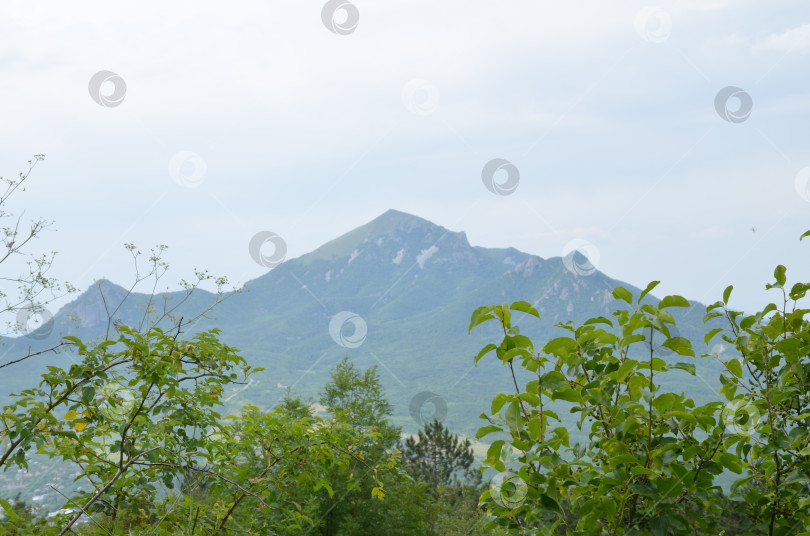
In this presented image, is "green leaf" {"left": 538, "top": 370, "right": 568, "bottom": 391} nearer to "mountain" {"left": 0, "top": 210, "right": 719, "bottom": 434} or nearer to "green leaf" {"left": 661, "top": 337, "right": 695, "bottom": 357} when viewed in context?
"green leaf" {"left": 661, "top": 337, "right": 695, "bottom": 357}

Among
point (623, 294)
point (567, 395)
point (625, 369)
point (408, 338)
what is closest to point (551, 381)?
point (567, 395)

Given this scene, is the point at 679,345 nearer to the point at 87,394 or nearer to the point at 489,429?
the point at 489,429

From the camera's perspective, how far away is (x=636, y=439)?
64.6 inches

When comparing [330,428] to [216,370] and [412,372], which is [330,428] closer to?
[216,370]

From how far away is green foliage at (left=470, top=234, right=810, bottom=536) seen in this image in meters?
1.52

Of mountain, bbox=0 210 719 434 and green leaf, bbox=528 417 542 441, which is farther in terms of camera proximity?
mountain, bbox=0 210 719 434

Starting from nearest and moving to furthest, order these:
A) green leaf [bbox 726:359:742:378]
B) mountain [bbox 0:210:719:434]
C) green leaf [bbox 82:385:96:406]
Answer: green leaf [bbox 726:359:742:378] → green leaf [bbox 82:385:96:406] → mountain [bbox 0:210:719:434]

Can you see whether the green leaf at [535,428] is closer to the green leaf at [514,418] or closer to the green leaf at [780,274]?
the green leaf at [514,418]

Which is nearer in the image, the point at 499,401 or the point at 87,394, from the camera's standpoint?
the point at 499,401

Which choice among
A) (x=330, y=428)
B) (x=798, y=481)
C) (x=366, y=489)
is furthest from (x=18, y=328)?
(x=366, y=489)

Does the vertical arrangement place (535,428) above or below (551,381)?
below

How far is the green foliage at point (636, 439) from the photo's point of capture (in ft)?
4.98

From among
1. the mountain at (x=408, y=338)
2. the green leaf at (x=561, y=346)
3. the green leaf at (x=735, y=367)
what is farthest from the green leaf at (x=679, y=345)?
the mountain at (x=408, y=338)

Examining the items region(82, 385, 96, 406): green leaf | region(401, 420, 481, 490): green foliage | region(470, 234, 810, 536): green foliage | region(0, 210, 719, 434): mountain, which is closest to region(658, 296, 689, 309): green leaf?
region(470, 234, 810, 536): green foliage
